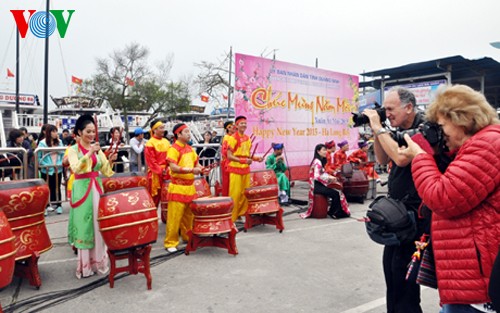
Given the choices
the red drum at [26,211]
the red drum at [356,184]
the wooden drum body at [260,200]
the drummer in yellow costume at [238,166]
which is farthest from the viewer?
the red drum at [356,184]

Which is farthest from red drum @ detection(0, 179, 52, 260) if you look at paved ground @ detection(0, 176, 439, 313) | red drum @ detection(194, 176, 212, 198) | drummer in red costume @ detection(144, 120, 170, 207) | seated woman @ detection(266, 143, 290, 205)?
seated woman @ detection(266, 143, 290, 205)

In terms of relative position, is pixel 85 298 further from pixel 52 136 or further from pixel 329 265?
pixel 52 136

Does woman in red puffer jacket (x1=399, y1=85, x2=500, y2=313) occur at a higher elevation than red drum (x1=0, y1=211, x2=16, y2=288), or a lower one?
higher

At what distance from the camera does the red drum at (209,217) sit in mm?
4461

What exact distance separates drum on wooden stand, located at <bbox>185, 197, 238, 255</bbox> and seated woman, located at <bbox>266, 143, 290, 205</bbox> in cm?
294

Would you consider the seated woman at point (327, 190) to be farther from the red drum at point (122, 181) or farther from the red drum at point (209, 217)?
the red drum at point (122, 181)

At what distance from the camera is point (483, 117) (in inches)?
63.2

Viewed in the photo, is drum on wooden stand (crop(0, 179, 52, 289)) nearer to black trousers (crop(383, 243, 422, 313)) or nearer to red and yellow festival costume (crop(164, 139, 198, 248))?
red and yellow festival costume (crop(164, 139, 198, 248))

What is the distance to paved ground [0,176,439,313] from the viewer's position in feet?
10.2

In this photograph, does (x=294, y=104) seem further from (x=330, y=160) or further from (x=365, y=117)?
(x=365, y=117)

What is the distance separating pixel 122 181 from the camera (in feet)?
15.7

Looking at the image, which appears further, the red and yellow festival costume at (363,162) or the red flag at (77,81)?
the red flag at (77,81)

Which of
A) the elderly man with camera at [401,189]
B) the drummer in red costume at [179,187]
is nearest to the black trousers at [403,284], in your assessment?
the elderly man with camera at [401,189]

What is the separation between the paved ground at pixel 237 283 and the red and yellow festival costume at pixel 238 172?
3.06 feet
